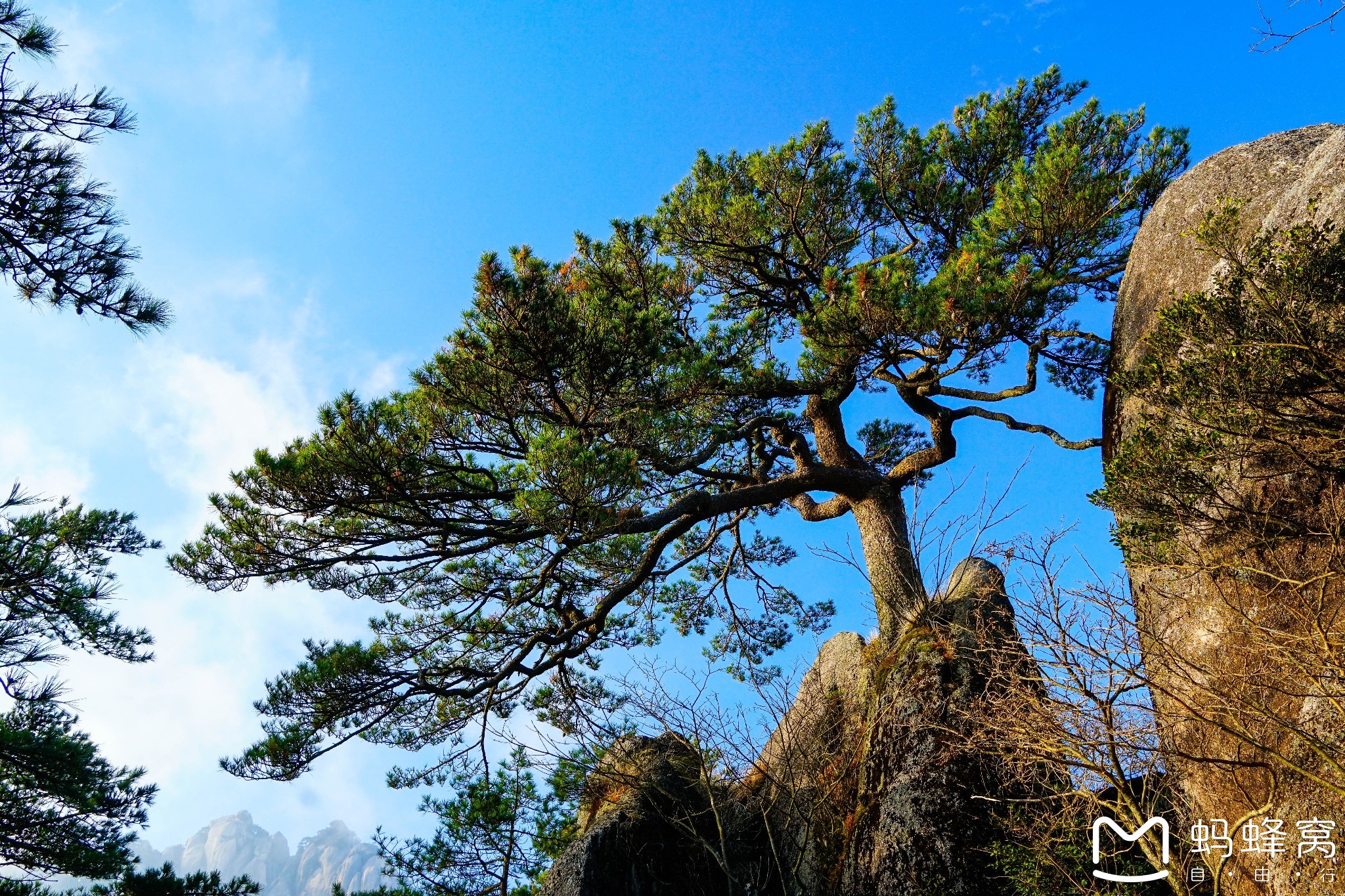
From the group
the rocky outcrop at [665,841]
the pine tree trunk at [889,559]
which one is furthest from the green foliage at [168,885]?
the pine tree trunk at [889,559]

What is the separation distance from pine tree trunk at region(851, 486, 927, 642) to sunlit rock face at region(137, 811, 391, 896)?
108 metres

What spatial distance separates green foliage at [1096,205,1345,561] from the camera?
12.7ft

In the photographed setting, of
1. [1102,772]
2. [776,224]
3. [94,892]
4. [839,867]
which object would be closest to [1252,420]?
[1102,772]

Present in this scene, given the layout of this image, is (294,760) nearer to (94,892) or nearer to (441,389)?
(94,892)

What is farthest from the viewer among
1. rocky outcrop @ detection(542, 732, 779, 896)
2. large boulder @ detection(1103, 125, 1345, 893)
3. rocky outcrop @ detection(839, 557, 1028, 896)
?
rocky outcrop @ detection(542, 732, 779, 896)

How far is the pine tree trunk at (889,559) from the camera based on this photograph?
253 inches

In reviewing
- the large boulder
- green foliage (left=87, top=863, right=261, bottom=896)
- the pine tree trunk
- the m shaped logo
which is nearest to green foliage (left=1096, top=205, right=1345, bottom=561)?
the large boulder

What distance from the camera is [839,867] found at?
5.27 meters

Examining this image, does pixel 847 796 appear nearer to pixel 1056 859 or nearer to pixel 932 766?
pixel 932 766

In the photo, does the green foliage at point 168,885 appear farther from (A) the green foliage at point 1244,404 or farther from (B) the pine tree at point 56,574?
(A) the green foliage at point 1244,404

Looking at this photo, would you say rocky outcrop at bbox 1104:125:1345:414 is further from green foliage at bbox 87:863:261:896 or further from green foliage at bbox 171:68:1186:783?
green foliage at bbox 87:863:261:896

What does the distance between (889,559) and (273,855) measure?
13863 cm

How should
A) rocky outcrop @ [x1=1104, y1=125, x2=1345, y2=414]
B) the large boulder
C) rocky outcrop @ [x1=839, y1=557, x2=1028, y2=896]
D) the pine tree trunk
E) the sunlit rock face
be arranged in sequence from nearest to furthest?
the large boulder → rocky outcrop @ [x1=839, y1=557, x2=1028, y2=896] → rocky outcrop @ [x1=1104, y1=125, x2=1345, y2=414] → the pine tree trunk → the sunlit rock face

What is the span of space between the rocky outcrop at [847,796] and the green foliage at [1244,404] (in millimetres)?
1325
